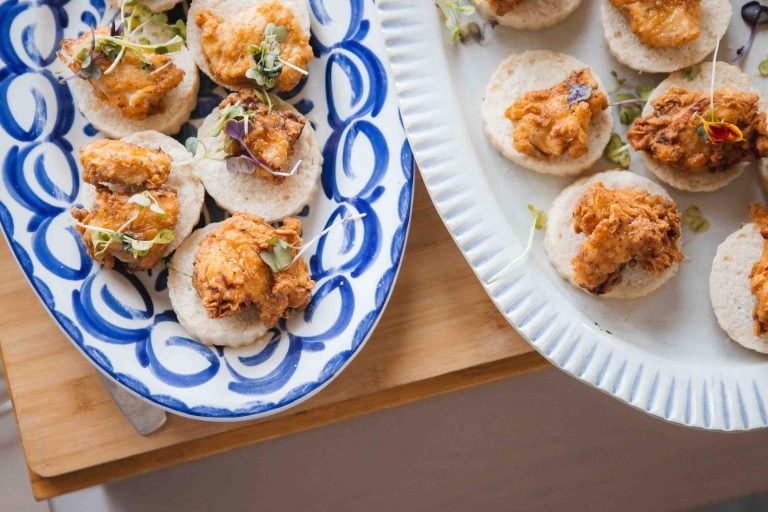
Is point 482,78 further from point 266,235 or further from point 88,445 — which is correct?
point 88,445

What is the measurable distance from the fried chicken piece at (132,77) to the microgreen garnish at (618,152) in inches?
60.4

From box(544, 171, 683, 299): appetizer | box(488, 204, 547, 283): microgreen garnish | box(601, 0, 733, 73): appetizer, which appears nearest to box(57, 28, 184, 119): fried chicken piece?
box(488, 204, 547, 283): microgreen garnish

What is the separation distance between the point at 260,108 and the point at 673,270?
60.6 inches

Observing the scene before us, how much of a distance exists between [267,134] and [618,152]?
1.23 meters

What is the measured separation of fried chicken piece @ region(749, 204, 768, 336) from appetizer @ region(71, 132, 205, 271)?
1967 mm

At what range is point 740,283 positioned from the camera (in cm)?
270

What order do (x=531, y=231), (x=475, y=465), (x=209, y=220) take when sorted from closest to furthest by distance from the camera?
(x=531, y=231)
(x=209, y=220)
(x=475, y=465)

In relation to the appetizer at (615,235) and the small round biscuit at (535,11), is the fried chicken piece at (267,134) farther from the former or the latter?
the appetizer at (615,235)

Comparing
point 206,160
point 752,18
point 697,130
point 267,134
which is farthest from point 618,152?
point 206,160

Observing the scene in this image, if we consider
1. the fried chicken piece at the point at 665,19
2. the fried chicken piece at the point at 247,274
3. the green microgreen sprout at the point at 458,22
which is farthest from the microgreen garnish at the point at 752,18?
the fried chicken piece at the point at 247,274

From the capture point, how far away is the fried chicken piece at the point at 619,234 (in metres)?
2.51

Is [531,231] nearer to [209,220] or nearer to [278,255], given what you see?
[278,255]

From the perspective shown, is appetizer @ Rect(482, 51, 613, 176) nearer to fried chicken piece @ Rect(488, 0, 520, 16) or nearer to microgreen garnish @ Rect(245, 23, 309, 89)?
fried chicken piece @ Rect(488, 0, 520, 16)

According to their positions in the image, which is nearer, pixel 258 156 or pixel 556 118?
pixel 556 118
